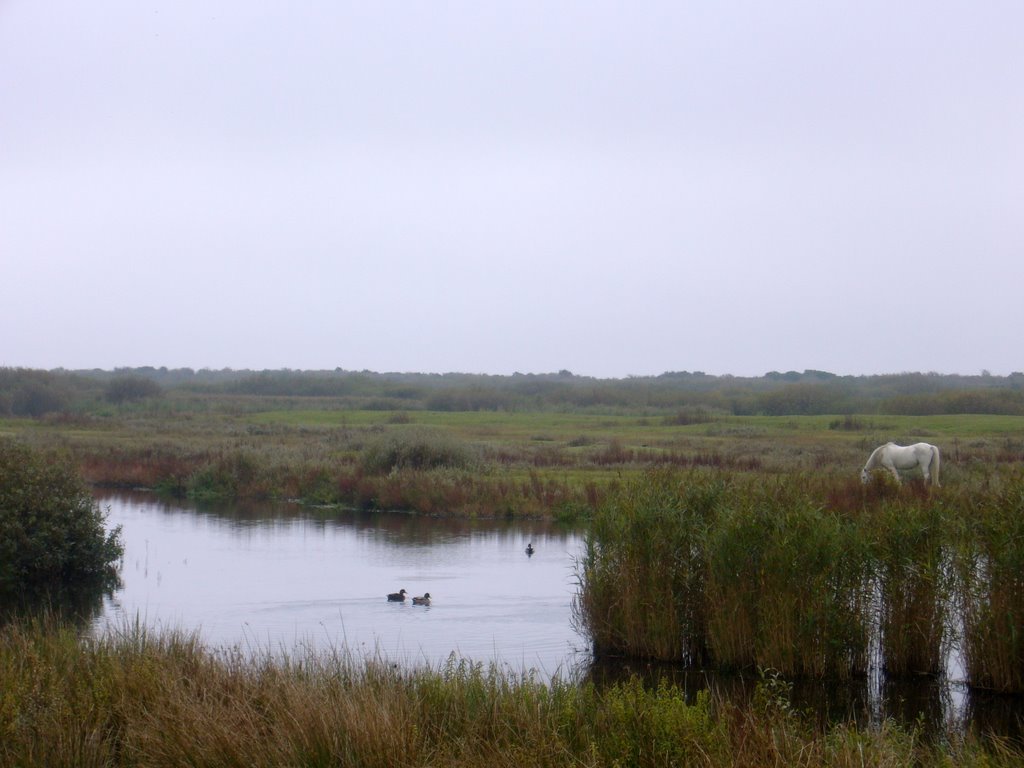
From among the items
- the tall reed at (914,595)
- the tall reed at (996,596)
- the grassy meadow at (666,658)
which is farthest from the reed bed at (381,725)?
the tall reed at (914,595)

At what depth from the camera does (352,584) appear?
1981 cm

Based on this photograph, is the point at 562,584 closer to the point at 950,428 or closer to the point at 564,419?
the point at 950,428

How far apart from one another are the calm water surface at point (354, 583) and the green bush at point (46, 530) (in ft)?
2.97

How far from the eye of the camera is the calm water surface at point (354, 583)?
48.8 ft

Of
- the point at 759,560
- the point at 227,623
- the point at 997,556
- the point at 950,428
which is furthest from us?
the point at 950,428

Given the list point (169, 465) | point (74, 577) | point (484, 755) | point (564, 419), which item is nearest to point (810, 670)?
point (484, 755)

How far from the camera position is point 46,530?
1903cm

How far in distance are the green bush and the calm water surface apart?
91 cm

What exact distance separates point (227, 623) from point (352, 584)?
377cm

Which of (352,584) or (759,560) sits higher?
(759,560)

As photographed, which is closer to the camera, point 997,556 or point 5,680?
point 5,680

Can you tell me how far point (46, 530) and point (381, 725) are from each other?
13.7m

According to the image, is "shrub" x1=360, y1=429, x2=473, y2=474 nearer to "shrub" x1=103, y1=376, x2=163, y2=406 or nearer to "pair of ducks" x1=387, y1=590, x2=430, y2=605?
"pair of ducks" x1=387, y1=590, x2=430, y2=605

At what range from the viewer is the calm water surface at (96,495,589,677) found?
14.9m
